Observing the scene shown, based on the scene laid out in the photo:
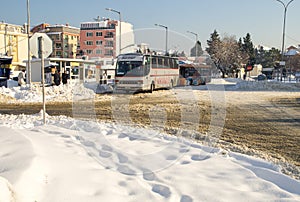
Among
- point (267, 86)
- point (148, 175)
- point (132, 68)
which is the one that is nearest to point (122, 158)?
point (148, 175)

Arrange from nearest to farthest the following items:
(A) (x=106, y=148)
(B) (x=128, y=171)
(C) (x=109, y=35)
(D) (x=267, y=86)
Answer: (B) (x=128, y=171) → (A) (x=106, y=148) → (D) (x=267, y=86) → (C) (x=109, y=35)

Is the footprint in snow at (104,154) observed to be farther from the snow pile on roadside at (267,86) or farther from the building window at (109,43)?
the building window at (109,43)

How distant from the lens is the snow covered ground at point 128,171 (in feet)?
13.2

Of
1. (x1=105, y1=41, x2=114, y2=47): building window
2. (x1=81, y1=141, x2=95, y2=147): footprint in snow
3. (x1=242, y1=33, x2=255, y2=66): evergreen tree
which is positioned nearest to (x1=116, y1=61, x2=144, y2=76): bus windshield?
(x1=81, y1=141, x2=95, y2=147): footprint in snow

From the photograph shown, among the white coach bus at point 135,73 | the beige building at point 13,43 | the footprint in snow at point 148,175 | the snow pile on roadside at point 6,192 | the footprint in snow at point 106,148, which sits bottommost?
the footprint in snow at point 148,175

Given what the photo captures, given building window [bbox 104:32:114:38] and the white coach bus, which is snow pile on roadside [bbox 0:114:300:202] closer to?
the white coach bus

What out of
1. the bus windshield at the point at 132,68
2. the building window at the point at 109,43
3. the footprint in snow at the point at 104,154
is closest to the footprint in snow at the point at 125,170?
the footprint in snow at the point at 104,154

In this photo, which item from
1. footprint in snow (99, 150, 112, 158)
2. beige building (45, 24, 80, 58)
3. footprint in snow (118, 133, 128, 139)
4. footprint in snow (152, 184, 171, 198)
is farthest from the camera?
beige building (45, 24, 80, 58)

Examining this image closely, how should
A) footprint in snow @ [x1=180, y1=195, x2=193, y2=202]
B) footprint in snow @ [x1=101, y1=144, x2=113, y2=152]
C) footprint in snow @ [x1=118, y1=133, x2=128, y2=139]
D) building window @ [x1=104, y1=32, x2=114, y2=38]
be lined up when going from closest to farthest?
footprint in snow @ [x1=180, y1=195, x2=193, y2=202], footprint in snow @ [x1=101, y1=144, x2=113, y2=152], footprint in snow @ [x1=118, y1=133, x2=128, y2=139], building window @ [x1=104, y1=32, x2=114, y2=38]

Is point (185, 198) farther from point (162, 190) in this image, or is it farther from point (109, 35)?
point (109, 35)

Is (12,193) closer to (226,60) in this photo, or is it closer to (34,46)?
(34,46)

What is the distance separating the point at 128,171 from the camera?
5156 millimetres

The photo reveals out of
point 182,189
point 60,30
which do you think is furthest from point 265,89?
point 60,30

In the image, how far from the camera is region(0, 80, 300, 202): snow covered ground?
4.03m
